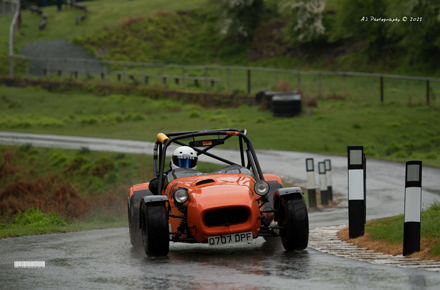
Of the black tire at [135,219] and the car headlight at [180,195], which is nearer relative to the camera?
the car headlight at [180,195]

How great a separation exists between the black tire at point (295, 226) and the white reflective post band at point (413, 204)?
1.25 metres

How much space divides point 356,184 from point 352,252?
97 cm

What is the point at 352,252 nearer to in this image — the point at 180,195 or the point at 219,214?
the point at 219,214

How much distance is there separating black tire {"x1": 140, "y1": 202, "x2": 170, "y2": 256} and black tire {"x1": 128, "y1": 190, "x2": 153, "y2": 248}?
1.21 m

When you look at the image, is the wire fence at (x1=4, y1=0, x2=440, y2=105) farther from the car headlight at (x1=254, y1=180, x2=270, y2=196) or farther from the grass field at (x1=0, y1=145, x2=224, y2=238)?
the car headlight at (x1=254, y1=180, x2=270, y2=196)

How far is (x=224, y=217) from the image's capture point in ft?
25.3

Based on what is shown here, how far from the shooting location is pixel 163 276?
6.54 metres

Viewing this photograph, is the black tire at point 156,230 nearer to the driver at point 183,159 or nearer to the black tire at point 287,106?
the driver at point 183,159

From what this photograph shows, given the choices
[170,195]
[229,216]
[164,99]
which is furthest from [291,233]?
[164,99]

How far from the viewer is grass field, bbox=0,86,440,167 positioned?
26.4 m

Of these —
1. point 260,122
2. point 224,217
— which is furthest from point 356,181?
point 260,122

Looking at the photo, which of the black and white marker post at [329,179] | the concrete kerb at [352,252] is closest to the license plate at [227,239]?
the concrete kerb at [352,252]

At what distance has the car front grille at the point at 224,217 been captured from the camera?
25.3 feet

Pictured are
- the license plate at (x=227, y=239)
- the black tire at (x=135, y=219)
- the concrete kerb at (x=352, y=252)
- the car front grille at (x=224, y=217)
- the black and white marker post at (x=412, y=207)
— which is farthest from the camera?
the black tire at (x=135, y=219)
